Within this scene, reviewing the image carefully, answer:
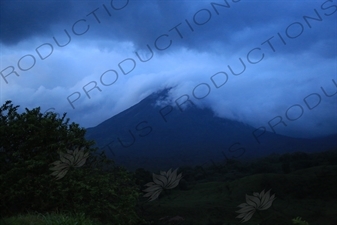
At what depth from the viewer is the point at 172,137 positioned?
62469 millimetres

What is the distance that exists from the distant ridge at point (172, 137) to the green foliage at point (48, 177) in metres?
30.6

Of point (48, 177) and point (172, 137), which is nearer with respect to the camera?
point (48, 177)

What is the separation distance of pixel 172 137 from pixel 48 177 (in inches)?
2041

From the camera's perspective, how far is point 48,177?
1080cm

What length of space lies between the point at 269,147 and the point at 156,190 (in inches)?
2970

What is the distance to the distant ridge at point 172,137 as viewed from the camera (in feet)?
165

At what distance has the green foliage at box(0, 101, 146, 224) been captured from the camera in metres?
10.8

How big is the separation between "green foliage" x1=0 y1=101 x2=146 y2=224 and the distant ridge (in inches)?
1204

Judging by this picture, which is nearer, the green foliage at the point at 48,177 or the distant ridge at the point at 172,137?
the green foliage at the point at 48,177

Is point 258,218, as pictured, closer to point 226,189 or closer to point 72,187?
point 226,189

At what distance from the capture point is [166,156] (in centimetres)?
5197

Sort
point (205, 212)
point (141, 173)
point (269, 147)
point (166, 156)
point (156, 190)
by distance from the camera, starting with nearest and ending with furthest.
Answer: point (156, 190) < point (141, 173) < point (205, 212) < point (166, 156) < point (269, 147)

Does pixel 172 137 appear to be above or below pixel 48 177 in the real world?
below

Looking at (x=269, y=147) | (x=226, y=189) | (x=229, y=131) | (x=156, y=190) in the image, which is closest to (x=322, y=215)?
(x=226, y=189)
